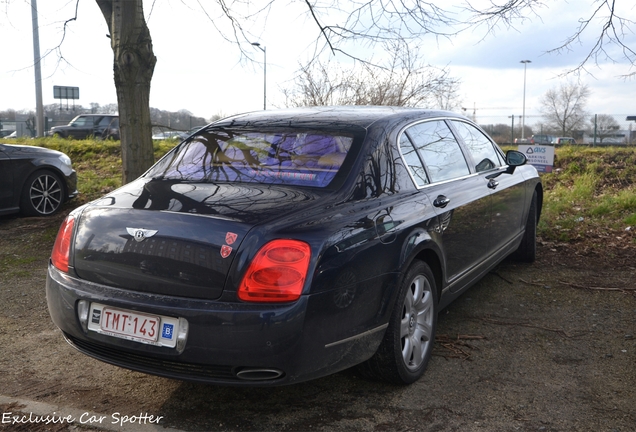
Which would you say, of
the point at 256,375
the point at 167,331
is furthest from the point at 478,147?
the point at 167,331

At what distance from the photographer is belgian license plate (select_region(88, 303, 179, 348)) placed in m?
2.80

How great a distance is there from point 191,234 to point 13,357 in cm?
191

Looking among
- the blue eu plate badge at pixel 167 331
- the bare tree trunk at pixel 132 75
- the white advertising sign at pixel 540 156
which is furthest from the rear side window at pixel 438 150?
the white advertising sign at pixel 540 156

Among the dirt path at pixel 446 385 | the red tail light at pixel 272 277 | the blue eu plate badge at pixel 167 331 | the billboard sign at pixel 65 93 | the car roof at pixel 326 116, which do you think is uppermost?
the billboard sign at pixel 65 93

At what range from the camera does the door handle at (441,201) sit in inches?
151

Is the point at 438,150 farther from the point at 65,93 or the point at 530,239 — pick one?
the point at 65,93

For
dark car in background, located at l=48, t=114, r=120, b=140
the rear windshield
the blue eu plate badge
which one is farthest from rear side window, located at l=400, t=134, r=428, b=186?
dark car in background, located at l=48, t=114, r=120, b=140

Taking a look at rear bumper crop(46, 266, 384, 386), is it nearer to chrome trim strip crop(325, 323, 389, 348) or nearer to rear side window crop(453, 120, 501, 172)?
chrome trim strip crop(325, 323, 389, 348)

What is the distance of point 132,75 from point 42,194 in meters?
2.91

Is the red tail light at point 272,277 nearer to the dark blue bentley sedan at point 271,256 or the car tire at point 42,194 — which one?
the dark blue bentley sedan at point 271,256

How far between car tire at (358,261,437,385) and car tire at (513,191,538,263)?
2.74 m

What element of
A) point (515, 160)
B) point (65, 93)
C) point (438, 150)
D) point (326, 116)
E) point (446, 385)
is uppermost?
point (65, 93)

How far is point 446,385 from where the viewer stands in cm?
348

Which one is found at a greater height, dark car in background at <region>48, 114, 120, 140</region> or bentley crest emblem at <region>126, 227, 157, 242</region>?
dark car in background at <region>48, 114, 120, 140</region>
